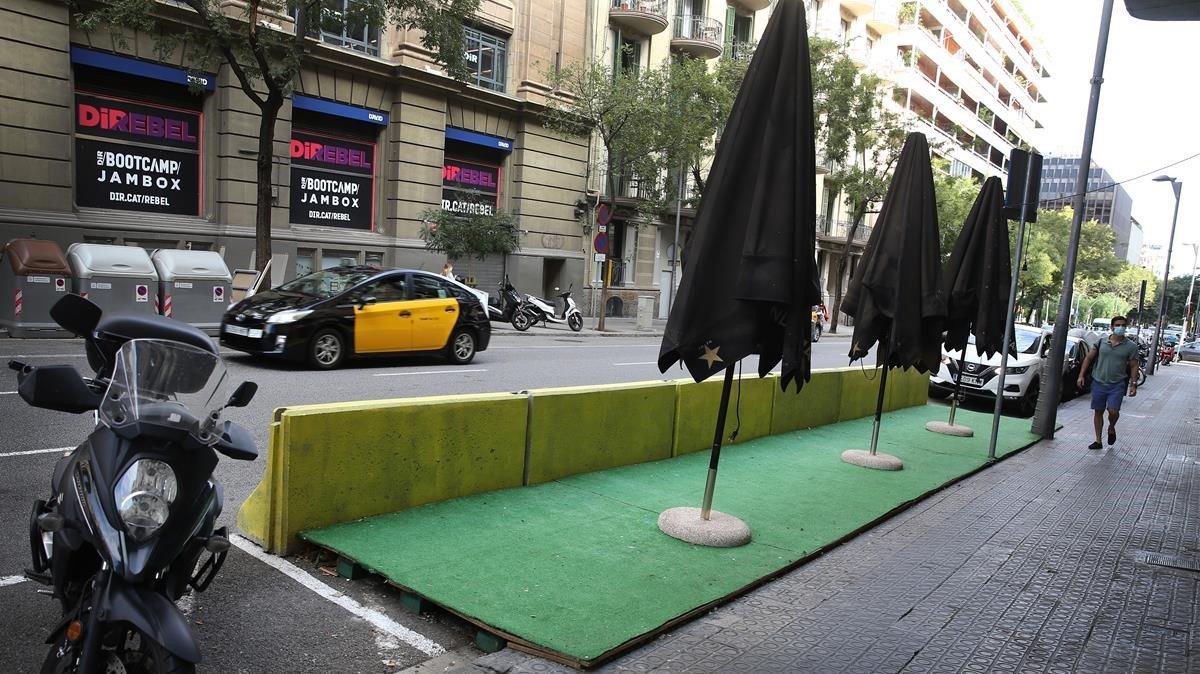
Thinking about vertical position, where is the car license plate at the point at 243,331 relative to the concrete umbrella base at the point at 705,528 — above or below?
above

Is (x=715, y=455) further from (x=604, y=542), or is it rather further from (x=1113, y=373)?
(x=1113, y=373)

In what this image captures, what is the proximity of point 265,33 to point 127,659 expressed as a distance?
48.4 ft

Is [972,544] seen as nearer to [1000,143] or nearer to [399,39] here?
[399,39]

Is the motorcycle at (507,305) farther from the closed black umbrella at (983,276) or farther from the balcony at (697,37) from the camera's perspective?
the balcony at (697,37)

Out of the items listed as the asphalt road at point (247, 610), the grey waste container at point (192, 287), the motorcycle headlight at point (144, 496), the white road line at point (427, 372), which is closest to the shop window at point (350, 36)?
the grey waste container at point (192, 287)

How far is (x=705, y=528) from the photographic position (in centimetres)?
514

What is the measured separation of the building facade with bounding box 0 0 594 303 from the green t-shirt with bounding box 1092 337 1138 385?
1572 centimetres

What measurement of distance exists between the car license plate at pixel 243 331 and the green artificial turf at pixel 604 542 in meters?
6.49

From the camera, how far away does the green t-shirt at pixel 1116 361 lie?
10.3 meters

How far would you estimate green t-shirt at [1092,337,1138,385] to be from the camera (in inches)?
407

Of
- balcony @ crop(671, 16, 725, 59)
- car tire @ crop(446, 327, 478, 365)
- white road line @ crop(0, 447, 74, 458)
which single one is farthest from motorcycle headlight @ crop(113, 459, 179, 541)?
balcony @ crop(671, 16, 725, 59)

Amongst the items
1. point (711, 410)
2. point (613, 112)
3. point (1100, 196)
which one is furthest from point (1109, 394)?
point (1100, 196)

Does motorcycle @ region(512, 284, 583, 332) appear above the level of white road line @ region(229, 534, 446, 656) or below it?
above

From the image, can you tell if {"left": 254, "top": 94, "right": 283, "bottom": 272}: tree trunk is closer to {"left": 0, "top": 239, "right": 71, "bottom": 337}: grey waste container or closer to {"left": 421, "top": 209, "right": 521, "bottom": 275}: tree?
{"left": 0, "top": 239, "right": 71, "bottom": 337}: grey waste container
